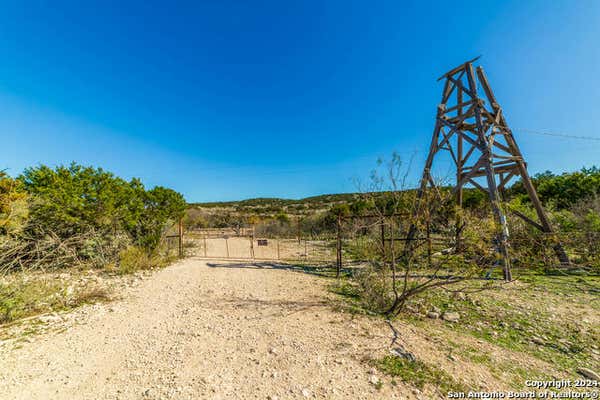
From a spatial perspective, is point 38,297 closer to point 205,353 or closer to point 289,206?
point 205,353

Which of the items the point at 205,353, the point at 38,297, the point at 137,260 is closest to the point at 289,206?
the point at 137,260

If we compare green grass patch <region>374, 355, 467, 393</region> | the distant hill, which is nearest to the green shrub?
green grass patch <region>374, 355, 467, 393</region>

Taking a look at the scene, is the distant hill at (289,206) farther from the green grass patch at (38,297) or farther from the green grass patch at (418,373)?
the green grass patch at (418,373)

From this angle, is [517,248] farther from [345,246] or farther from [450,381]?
[345,246]

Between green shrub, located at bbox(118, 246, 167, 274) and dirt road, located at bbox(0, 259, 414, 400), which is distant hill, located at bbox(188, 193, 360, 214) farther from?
dirt road, located at bbox(0, 259, 414, 400)

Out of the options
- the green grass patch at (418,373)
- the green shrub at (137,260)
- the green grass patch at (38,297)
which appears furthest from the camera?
the green shrub at (137,260)

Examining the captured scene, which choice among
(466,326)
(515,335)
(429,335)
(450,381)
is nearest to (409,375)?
(450,381)

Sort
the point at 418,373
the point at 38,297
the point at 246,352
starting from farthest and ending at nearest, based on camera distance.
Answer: the point at 38,297 → the point at 246,352 → the point at 418,373

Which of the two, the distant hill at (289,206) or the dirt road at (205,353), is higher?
the distant hill at (289,206)

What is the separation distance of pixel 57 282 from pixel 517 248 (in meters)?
10.9

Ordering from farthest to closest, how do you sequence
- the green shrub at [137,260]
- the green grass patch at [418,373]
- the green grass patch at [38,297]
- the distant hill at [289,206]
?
the distant hill at [289,206], the green shrub at [137,260], the green grass patch at [38,297], the green grass patch at [418,373]

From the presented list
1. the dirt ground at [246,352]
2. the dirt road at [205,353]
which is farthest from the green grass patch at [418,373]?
the dirt road at [205,353]

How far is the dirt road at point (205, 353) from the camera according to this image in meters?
2.48

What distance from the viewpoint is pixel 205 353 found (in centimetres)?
315
